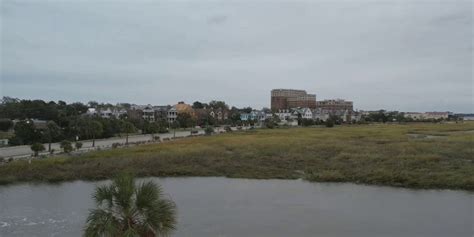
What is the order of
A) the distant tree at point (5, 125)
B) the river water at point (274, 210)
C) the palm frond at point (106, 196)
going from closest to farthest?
the palm frond at point (106, 196) < the river water at point (274, 210) < the distant tree at point (5, 125)

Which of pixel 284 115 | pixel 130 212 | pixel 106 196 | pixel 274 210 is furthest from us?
pixel 284 115

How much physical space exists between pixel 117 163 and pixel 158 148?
35.3 feet

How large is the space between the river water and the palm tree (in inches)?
338

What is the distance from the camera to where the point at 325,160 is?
38.5m

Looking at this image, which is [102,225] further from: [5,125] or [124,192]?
[5,125]

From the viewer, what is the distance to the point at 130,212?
8.94m

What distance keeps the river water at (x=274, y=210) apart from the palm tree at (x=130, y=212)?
859 cm

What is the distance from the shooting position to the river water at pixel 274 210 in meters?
18.0

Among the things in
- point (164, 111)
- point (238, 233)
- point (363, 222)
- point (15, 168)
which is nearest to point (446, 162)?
point (363, 222)

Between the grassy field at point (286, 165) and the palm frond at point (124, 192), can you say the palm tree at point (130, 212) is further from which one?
the grassy field at point (286, 165)

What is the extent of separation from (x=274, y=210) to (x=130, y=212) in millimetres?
13496

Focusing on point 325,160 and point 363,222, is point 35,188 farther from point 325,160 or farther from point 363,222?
point 325,160

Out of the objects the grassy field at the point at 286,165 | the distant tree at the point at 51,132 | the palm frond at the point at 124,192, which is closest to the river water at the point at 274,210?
the grassy field at the point at 286,165

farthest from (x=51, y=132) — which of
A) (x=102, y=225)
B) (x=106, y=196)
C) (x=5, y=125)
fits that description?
(x=102, y=225)
